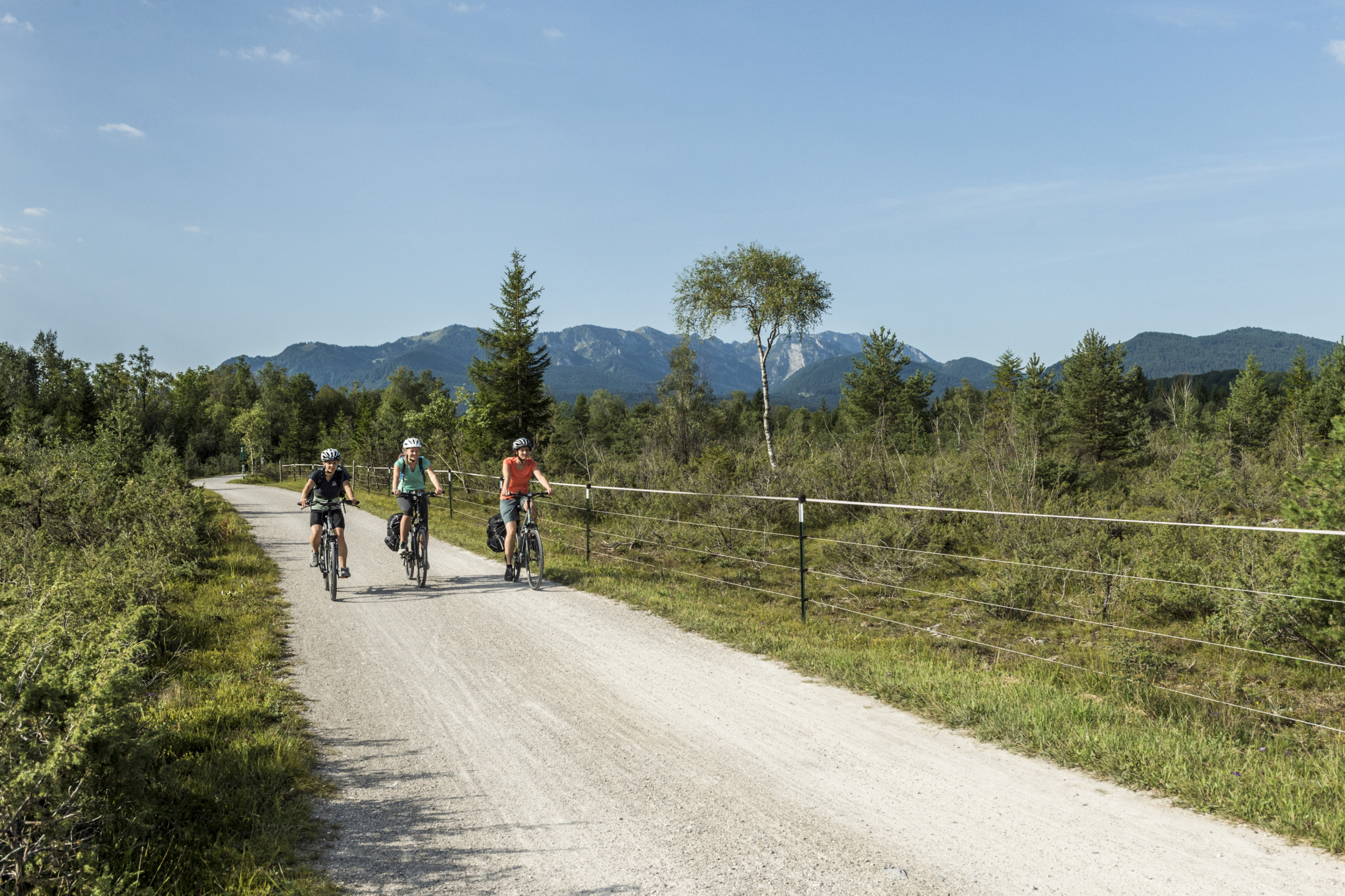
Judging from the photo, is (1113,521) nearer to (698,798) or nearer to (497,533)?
(698,798)

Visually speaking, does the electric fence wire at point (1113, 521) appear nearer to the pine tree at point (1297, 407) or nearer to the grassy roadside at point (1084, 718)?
the grassy roadside at point (1084, 718)

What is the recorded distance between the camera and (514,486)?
381 inches

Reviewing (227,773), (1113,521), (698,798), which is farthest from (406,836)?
(1113,521)

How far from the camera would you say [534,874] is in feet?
10.2

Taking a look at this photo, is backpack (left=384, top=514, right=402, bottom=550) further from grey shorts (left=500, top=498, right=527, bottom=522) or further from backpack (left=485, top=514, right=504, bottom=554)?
grey shorts (left=500, top=498, right=527, bottom=522)

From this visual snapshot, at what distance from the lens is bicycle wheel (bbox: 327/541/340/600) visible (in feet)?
30.0

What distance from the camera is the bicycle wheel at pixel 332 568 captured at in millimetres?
9133

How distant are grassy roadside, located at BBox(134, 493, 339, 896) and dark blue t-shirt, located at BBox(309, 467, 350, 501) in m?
2.48

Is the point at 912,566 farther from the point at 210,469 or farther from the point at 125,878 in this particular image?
the point at 210,469

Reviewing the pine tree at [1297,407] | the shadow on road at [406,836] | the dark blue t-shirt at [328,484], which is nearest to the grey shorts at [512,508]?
the dark blue t-shirt at [328,484]

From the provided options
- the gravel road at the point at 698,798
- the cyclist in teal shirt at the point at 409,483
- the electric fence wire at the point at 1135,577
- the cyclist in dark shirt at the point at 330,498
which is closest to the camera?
the gravel road at the point at 698,798

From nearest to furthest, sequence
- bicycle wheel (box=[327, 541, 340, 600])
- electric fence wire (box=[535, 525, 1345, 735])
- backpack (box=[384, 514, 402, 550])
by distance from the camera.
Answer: electric fence wire (box=[535, 525, 1345, 735]), bicycle wheel (box=[327, 541, 340, 600]), backpack (box=[384, 514, 402, 550])

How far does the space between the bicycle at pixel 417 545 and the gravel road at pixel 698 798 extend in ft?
11.0

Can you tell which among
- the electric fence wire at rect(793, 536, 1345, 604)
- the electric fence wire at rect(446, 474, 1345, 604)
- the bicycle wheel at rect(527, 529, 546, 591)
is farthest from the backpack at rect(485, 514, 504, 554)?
the electric fence wire at rect(793, 536, 1345, 604)
